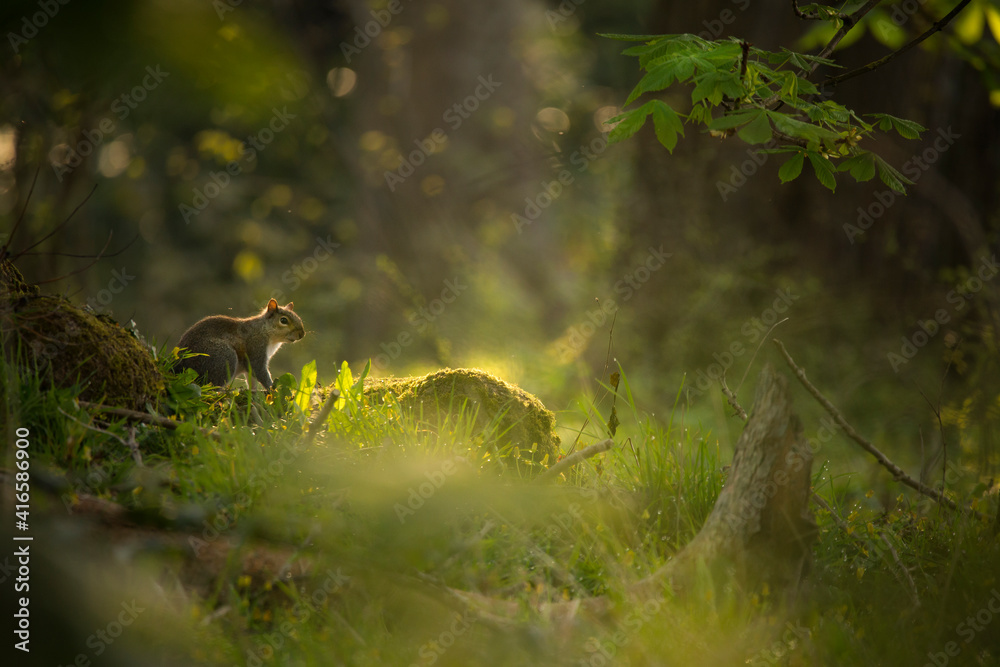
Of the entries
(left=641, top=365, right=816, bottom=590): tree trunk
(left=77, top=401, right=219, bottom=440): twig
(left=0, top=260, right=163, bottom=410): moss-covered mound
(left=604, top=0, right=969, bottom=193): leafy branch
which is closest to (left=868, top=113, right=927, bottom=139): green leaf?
(left=604, top=0, right=969, bottom=193): leafy branch

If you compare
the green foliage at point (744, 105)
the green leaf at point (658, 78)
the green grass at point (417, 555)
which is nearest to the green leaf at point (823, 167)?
the green foliage at point (744, 105)

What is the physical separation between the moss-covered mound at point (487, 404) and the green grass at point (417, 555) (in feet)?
1.35

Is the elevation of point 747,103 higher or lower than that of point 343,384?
higher

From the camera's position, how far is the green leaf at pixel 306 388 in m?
4.19

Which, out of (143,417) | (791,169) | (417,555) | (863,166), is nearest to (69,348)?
(143,417)

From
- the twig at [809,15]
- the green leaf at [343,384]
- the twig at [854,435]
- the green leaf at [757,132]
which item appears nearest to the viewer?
the green leaf at [757,132]

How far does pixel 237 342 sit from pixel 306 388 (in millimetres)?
1252

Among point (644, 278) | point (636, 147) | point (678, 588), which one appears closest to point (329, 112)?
point (636, 147)

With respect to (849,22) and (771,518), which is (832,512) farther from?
(849,22)

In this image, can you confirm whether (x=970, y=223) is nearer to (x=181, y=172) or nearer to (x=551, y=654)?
(x=551, y=654)

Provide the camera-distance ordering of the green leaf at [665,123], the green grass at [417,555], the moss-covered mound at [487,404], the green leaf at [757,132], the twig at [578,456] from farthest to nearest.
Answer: the moss-covered mound at [487,404]
the twig at [578,456]
the green leaf at [665,123]
the green leaf at [757,132]
the green grass at [417,555]

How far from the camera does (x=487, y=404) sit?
4387 mm

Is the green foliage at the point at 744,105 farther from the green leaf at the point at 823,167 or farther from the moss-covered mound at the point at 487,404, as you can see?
the moss-covered mound at the point at 487,404

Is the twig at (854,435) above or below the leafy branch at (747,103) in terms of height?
below
